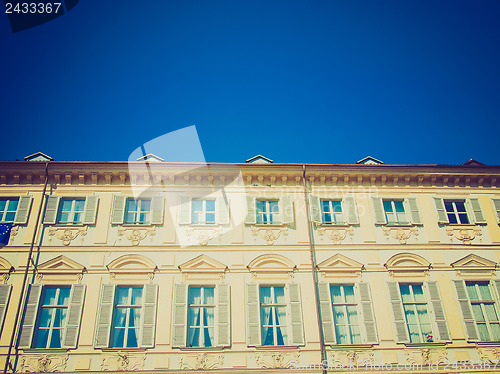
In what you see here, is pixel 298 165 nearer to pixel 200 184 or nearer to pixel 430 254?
pixel 200 184

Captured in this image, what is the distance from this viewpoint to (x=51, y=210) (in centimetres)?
1462

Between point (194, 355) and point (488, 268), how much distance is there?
35.5 ft

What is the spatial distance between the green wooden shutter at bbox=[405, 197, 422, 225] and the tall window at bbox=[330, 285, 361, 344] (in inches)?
145

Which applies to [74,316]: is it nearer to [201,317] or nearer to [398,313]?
[201,317]

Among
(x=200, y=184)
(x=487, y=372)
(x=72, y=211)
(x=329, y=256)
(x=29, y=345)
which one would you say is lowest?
(x=487, y=372)

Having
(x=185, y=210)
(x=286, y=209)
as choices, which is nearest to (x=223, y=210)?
(x=185, y=210)

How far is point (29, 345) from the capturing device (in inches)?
489

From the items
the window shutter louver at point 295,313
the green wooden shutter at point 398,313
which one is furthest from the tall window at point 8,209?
the green wooden shutter at point 398,313

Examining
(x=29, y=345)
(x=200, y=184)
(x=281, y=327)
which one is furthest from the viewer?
(x=200, y=184)

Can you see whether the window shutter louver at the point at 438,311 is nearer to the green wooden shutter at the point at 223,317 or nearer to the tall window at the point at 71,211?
the green wooden shutter at the point at 223,317

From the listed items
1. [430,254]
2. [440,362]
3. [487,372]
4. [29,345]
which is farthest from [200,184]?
[487,372]

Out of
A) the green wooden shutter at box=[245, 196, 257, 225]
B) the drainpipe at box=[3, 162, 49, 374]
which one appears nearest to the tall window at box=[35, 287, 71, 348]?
the drainpipe at box=[3, 162, 49, 374]

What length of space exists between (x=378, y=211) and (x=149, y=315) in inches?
359

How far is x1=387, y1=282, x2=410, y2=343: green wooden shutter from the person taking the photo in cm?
1325
